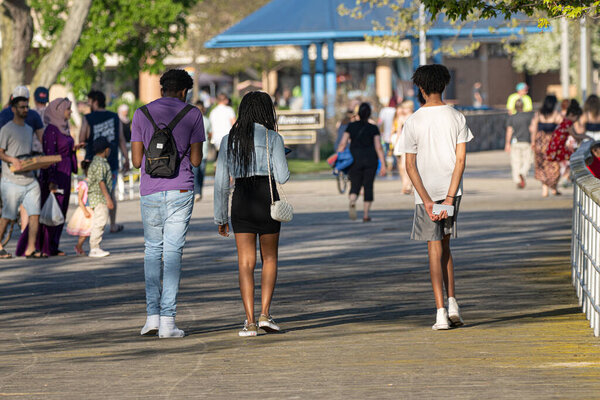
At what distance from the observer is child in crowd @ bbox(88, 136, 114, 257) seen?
44.8 ft

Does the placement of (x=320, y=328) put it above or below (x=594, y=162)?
below

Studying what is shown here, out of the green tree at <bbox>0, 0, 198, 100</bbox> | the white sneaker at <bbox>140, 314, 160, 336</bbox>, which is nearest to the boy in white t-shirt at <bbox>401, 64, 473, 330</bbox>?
the white sneaker at <bbox>140, 314, 160, 336</bbox>

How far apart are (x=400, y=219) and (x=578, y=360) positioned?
999 centimetres

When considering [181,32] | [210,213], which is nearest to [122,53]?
[181,32]

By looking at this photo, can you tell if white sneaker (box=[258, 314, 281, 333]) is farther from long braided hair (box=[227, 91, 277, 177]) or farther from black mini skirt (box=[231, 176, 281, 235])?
long braided hair (box=[227, 91, 277, 177])

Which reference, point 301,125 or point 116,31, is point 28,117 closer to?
point 301,125

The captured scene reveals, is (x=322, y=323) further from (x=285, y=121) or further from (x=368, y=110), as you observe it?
(x=285, y=121)

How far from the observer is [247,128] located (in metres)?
8.50

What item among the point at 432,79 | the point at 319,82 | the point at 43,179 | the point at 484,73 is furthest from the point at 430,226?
the point at 484,73

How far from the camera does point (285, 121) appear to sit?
31266mm

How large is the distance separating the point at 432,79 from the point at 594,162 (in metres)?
3.22

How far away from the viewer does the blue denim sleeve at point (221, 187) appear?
8.43 metres

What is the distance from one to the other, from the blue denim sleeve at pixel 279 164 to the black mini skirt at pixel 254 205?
0.23 ft

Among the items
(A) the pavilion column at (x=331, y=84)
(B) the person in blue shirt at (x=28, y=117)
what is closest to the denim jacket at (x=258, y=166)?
(B) the person in blue shirt at (x=28, y=117)
